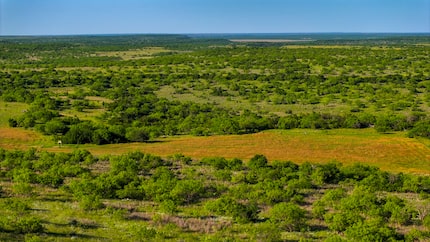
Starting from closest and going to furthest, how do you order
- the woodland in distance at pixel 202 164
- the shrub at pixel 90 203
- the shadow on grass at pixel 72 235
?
the shadow on grass at pixel 72 235 < the woodland in distance at pixel 202 164 < the shrub at pixel 90 203

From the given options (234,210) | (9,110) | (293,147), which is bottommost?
(293,147)

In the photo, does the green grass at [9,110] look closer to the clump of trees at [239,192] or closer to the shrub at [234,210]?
the clump of trees at [239,192]

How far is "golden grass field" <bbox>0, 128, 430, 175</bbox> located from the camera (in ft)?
142

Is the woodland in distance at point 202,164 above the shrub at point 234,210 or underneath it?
underneath

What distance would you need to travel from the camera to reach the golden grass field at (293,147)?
142 feet

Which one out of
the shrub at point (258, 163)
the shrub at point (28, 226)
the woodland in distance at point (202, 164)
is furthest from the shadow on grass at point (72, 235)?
the shrub at point (258, 163)

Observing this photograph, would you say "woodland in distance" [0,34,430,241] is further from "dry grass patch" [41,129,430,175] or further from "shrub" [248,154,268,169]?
"dry grass patch" [41,129,430,175]

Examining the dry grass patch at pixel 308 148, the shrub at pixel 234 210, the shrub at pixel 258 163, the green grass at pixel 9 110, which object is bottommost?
the dry grass patch at pixel 308 148

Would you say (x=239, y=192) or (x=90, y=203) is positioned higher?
(x=90, y=203)

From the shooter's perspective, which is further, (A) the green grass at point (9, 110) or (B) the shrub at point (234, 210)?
(A) the green grass at point (9, 110)

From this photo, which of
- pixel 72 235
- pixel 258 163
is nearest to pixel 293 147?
pixel 258 163

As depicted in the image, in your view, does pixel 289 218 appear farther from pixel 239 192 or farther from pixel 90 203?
pixel 90 203

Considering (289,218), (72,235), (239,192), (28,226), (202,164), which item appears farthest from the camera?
(202,164)

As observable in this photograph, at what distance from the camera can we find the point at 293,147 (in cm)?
4819
